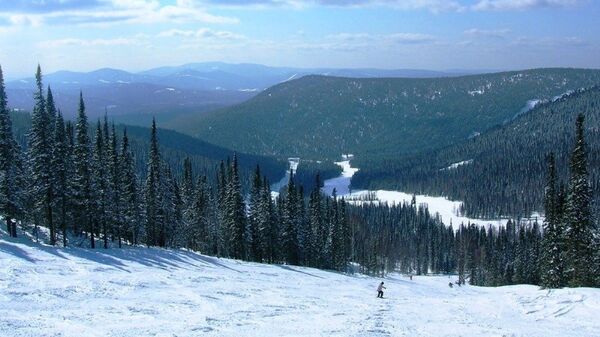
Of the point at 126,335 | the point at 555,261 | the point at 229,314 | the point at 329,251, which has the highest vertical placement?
the point at 126,335

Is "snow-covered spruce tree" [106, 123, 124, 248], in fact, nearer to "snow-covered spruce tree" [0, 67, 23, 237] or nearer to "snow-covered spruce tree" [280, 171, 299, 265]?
"snow-covered spruce tree" [0, 67, 23, 237]

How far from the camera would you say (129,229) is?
233ft

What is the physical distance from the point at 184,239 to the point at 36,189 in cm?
3831

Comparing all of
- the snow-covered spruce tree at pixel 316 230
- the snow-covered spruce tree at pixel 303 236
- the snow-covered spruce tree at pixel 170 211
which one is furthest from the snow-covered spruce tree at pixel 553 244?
the snow-covered spruce tree at pixel 170 211

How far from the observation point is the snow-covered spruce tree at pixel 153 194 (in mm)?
70000

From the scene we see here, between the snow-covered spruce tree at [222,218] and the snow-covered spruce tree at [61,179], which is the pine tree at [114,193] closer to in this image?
the snow-covered spruce tree at [61,179]

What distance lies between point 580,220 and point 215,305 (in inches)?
1504

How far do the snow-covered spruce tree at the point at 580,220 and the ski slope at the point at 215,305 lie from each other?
775 cm

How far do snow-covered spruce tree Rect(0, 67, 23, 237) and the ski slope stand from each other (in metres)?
3.44

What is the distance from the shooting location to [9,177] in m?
55.1

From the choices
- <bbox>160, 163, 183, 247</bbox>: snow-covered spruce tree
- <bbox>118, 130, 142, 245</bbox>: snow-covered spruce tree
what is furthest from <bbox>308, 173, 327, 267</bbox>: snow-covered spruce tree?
<bbox>118, 130, 142, 245</bbox>: snow-covered spruce tree

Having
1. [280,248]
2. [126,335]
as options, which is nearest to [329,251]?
[280,248]

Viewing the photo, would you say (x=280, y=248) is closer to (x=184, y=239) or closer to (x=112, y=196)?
(x=184, y=239)

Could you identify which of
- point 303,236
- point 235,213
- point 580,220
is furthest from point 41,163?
point 580,220
